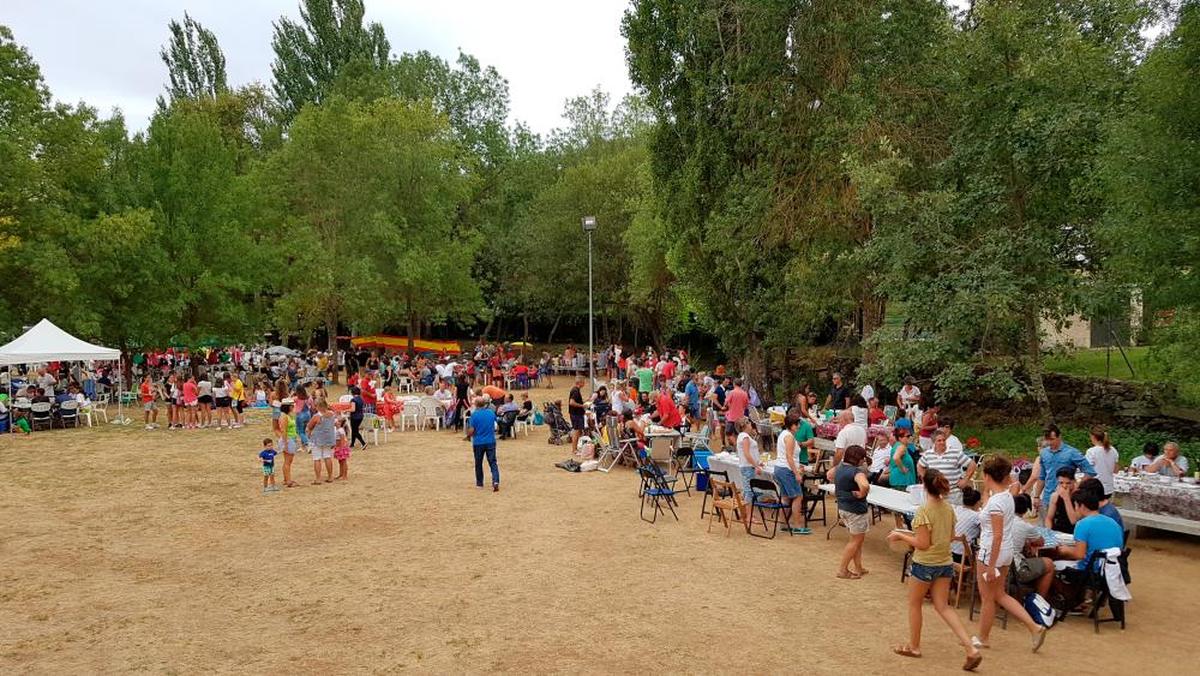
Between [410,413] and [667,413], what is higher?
[667,413]

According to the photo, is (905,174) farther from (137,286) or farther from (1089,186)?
(137,286)

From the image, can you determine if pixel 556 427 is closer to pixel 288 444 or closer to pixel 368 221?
pixel 288 444

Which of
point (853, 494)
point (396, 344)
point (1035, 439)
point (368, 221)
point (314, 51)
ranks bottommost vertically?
point (1035, 439)

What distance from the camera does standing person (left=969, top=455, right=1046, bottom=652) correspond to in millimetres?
6246

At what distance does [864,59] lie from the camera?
17.5 meters

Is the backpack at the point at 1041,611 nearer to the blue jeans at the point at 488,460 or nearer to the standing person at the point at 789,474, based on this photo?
the standing person at the point at 789,474

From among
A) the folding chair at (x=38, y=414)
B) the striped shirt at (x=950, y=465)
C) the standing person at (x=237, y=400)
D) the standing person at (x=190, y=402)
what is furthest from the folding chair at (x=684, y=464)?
the folding chair at (x=38, y=414)

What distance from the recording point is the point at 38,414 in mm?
20812

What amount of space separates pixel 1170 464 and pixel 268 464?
13.1 metres

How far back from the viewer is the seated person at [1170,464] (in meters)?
10.4

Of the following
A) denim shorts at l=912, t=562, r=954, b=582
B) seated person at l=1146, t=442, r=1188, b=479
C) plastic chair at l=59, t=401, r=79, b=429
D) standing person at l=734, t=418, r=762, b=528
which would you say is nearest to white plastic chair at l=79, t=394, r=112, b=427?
plastic chair at l=59, t=401, r=79, b=429

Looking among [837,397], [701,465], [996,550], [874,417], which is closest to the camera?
[996,550]

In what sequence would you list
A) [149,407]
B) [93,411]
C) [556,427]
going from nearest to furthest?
[556,427] → [149,407] → [93,411]

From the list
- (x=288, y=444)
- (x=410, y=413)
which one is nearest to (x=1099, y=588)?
(x=288, y=444)
